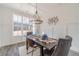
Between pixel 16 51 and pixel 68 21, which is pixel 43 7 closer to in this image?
pixel 68 21

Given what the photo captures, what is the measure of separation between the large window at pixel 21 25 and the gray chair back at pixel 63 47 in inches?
25.1

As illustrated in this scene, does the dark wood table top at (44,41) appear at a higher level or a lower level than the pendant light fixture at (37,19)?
lower

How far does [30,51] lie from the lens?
1.93m

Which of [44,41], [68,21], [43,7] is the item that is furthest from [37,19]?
[68,21]

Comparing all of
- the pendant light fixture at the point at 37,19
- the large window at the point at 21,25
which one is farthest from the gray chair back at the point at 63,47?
the large window at the point at 21,25

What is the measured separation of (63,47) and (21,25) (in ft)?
2.92

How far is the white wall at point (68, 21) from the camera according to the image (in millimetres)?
1863

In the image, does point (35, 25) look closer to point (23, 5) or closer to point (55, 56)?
point (23, 5)

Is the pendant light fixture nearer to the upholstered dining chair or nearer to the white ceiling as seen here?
the white ceiling

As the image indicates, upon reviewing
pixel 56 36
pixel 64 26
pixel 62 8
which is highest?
pixel 62 8

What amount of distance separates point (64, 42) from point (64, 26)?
1.02 feet

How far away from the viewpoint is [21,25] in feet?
6.23

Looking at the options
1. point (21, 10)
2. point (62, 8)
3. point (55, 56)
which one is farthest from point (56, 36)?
point (21, 10)

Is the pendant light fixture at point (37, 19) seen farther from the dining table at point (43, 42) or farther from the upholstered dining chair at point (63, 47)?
the upholstered dining chair at point (63, 47)
